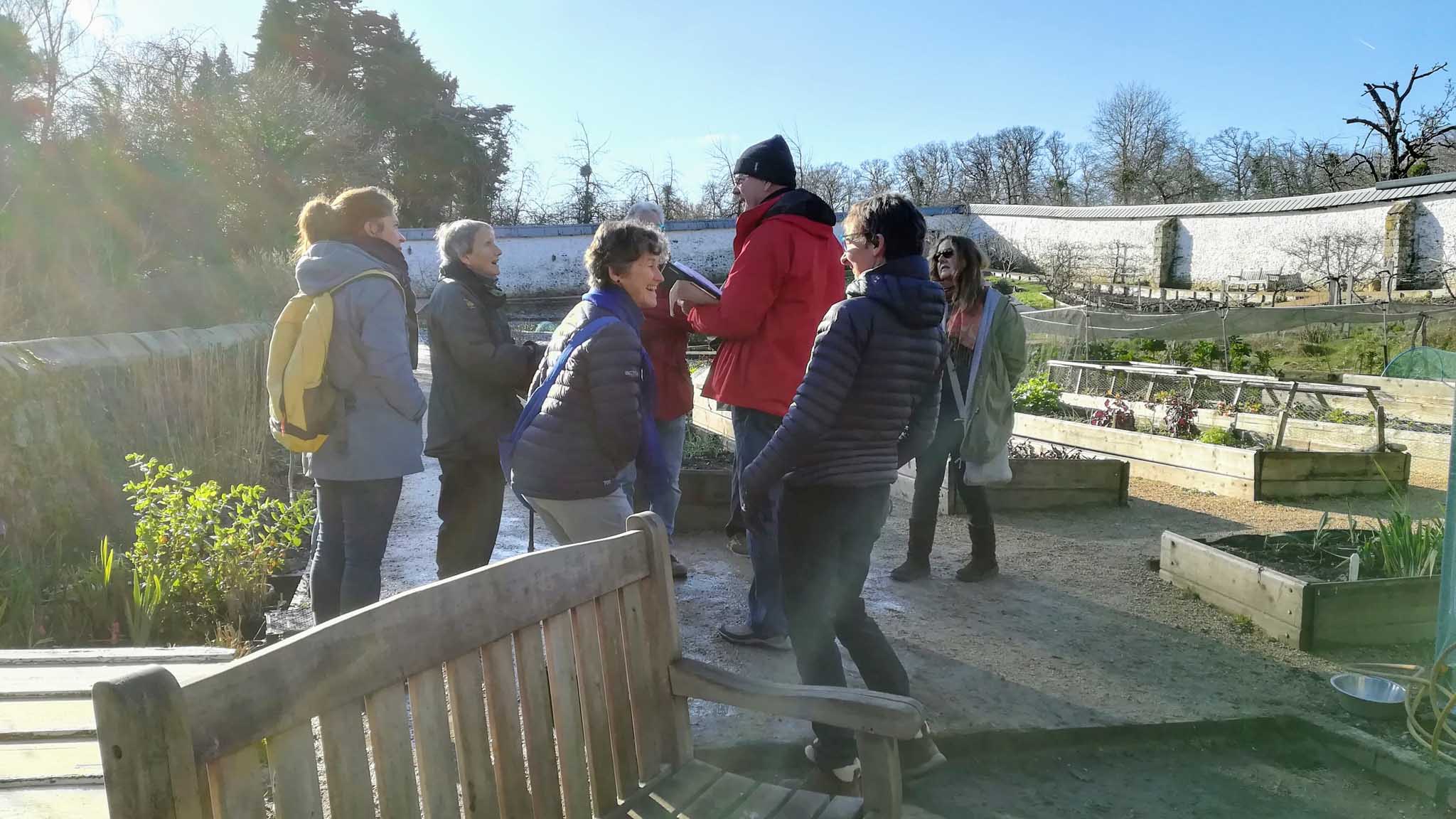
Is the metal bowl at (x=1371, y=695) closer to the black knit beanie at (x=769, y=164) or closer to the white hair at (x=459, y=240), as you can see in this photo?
the black knit beanie at (x=769, y=164)

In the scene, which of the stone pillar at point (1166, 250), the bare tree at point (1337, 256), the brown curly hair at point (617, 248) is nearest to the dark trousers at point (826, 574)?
the brown curly hair at point (617, 248)

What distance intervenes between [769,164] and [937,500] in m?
1.95

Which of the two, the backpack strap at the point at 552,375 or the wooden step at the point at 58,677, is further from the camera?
the backpack strap at the point at 552,375

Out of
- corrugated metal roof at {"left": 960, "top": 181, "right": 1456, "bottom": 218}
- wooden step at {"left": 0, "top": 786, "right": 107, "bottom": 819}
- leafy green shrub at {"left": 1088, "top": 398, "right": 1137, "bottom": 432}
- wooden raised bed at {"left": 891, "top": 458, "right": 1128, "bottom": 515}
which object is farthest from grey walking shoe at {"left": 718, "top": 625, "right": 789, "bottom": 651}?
corrugated metal roof at {"left": 960, "top": 181, "right": 1456, "bottom": 218}

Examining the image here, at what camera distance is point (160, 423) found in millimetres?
5062

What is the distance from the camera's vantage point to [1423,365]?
33.9 ft

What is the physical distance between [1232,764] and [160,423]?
5093mm

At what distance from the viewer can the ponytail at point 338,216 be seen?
3.33 m

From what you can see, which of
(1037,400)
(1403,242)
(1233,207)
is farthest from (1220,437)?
(1233,207)

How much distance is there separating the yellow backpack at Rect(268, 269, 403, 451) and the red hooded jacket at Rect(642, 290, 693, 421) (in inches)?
47.5

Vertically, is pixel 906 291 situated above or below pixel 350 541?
above

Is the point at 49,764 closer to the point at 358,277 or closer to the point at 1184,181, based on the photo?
the point at 358,277

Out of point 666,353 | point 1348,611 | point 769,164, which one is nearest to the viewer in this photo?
point 769,164

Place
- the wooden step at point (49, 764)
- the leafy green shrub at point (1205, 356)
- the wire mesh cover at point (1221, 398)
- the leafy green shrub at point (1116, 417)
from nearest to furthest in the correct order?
1. the wooden step at point (49, 764)
2. the wire mesh cover at point (1221, 398)
3. the leafy green shrub at point (1116, 417)
4. the leafy green shrub at point (1205, 356)
